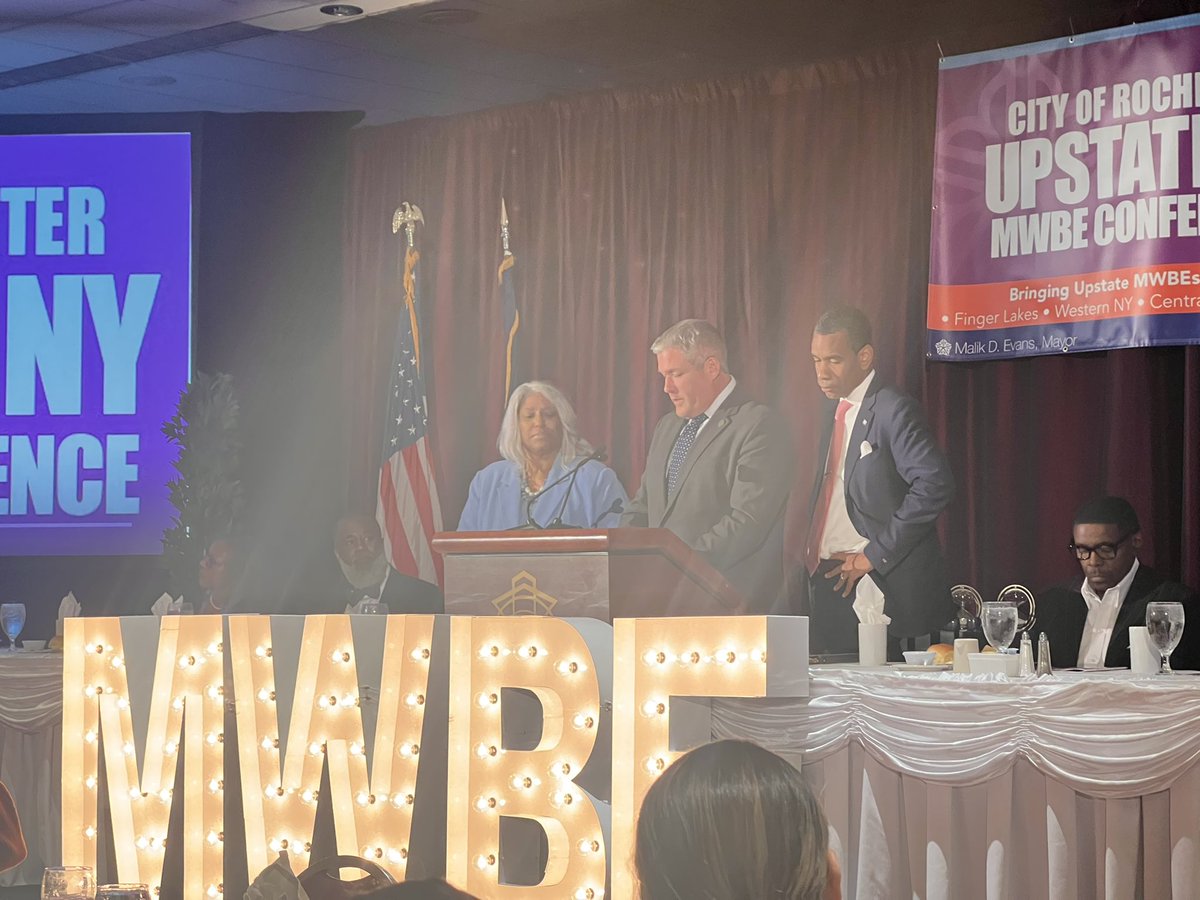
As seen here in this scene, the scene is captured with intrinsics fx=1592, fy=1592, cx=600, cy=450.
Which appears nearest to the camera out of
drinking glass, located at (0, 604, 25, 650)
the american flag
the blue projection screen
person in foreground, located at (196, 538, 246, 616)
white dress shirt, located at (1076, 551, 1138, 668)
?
white dress shirt, located at (1076, 551, 1138, 668)

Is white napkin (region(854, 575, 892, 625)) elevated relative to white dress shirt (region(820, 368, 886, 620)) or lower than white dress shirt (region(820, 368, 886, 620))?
lower

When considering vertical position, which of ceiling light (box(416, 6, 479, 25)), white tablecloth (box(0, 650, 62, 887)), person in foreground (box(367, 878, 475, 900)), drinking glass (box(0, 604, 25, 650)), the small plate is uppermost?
ceiling light (box(416, 6, 479, 25))

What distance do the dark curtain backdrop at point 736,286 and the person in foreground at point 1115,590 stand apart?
1.82 ft

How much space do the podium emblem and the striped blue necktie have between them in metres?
3.07

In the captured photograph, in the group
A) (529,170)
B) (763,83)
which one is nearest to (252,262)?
(529,170)

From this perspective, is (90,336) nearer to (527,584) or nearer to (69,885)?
(527,584)

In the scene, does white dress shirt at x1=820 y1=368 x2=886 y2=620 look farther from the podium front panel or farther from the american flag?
the podium front panel

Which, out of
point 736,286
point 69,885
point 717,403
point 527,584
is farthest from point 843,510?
point 69,885

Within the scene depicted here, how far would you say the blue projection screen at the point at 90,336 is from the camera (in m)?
7.95

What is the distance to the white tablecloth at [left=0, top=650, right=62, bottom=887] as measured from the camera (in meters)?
5.93

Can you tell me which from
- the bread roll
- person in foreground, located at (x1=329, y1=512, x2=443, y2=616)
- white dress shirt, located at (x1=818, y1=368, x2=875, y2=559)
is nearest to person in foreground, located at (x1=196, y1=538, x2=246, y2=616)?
person in foreground, located at (x1=329, y1=512, x2=443, y2=616)

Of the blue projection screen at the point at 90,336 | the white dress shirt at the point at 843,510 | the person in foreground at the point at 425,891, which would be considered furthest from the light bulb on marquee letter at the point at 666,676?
the blue projection screen at the point at 90,336

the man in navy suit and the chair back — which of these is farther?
the man in navy suit

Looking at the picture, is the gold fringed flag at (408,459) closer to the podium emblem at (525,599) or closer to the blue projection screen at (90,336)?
the blue projection screen at (90,336)
